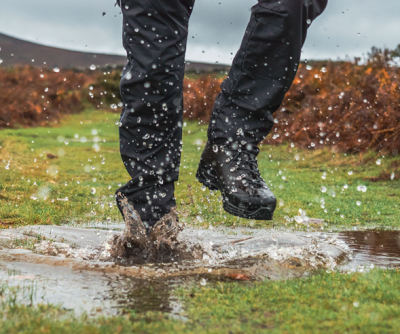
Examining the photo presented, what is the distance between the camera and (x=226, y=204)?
2.59 meters

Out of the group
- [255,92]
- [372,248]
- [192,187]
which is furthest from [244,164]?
[192,187]

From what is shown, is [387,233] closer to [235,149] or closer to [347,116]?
[235,149]

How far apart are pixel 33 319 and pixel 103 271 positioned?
66 centimetres

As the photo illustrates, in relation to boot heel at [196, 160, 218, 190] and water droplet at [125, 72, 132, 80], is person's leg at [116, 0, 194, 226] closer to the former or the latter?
water droplet at [125, 72, 132, 80]

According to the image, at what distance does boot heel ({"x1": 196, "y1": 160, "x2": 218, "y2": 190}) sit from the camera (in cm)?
278

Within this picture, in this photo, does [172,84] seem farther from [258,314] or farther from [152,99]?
[258,314]

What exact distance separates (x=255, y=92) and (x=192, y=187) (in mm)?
3246

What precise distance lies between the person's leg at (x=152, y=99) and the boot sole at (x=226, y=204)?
1.02 ft

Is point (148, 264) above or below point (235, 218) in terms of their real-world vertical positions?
above

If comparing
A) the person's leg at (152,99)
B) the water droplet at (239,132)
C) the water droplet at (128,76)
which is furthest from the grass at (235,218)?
the water droplet at (128,76)

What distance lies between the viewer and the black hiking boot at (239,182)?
249cm

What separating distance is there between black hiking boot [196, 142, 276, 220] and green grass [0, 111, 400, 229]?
3.35ft

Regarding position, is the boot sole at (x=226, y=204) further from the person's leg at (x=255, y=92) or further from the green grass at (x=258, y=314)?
the green grass at (x=258, y=314)

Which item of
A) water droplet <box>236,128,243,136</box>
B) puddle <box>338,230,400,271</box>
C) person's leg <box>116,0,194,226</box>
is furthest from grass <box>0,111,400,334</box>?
water droplet <box>236,128,243,136</box>
